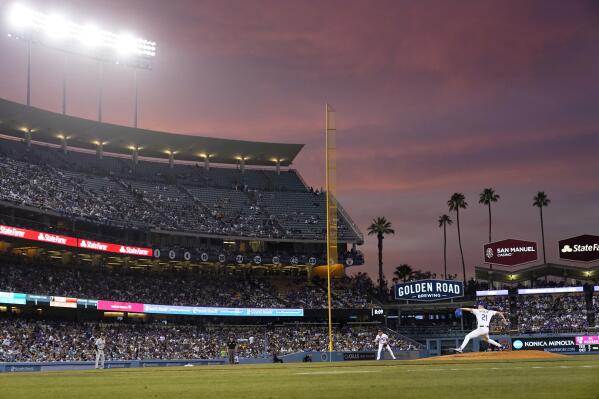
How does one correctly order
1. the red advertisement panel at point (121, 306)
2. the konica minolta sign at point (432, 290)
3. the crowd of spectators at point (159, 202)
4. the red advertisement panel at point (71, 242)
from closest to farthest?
the red advertisement panel at point (71, 242)
the red advertisement panel at point (121, 306)
the crowd of spectators at point (159, 202)
the konica minolta sign at point (432, 290)

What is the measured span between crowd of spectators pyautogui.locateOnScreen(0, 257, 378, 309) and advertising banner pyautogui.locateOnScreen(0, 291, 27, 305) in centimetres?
129

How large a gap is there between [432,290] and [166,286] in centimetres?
2684

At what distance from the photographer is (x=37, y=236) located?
5362 centimetres

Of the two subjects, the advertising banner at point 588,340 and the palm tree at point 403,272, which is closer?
the advertising banner at point 588,340

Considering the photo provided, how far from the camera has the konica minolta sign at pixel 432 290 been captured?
7538 centimetres

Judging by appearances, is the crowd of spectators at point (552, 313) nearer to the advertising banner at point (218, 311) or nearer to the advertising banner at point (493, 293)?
the advertising banner at point (493, 293)

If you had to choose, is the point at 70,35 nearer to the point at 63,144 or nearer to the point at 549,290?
the point at 63,144

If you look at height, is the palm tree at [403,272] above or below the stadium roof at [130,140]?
below

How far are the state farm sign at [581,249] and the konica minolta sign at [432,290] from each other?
→ 37.5 feet

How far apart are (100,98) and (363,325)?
115 feet

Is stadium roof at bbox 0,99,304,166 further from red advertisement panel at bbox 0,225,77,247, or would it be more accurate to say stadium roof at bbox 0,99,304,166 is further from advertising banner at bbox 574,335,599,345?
advertising banner at bbox 574,335,599,345

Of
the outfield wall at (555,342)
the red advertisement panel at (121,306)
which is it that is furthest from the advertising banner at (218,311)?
the outfield wall at (555,342)

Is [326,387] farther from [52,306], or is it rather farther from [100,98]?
[100,98]

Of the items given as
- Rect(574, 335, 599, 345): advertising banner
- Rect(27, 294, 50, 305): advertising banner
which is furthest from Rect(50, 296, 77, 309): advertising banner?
Rect(574, 335, 599, 345): advertising banner
